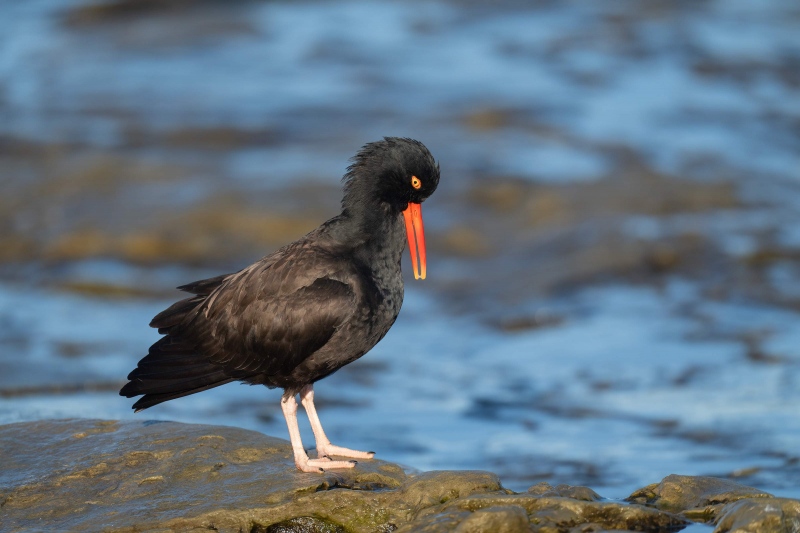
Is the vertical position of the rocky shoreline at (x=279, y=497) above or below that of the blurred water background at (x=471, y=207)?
below

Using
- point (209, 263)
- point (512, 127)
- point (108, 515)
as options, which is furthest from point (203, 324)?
point (512, 127)

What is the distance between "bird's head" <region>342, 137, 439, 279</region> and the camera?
712cm

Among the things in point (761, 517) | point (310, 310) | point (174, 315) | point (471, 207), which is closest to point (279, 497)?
point (310, 310)

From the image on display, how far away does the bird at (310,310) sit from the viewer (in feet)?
21.7

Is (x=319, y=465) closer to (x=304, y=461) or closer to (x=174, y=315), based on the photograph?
(x=304, y=461)

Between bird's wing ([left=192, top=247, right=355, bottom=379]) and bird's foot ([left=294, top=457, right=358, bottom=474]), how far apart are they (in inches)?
25.0

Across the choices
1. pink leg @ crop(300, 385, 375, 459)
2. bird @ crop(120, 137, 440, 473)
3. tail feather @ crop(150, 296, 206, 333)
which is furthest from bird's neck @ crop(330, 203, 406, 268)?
tail feather @ crop(150, 296, 206, 333)

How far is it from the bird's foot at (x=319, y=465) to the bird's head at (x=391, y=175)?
5.86 feet

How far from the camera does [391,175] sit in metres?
7.17

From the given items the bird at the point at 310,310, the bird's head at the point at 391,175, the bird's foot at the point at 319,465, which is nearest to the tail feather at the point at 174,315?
the bird at the point at 310,310

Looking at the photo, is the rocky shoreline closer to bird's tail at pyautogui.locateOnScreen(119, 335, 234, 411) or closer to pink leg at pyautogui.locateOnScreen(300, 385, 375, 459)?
pink leg at pyautogui.locateOnScreen(300, 385, 375, 459)

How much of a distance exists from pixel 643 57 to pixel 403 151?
1836cm

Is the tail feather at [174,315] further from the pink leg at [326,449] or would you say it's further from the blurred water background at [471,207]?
the blurred water background at [471,207]

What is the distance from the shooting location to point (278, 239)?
52.1ft
